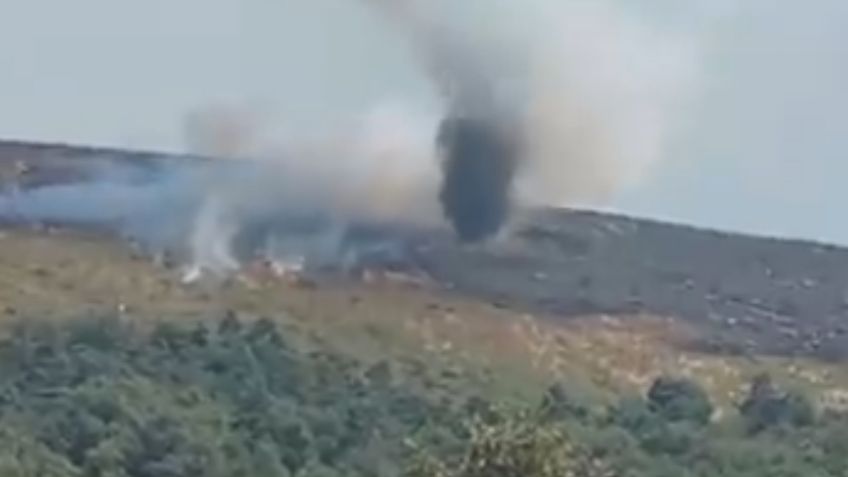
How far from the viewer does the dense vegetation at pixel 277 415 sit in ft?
430

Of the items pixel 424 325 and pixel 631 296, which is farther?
pixel 631 296

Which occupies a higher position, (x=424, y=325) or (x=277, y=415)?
(x=424, y=325)

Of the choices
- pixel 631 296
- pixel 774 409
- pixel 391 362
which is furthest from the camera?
pixel 631 296

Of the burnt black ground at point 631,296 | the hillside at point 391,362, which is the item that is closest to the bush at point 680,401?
the hillside at point 391,362

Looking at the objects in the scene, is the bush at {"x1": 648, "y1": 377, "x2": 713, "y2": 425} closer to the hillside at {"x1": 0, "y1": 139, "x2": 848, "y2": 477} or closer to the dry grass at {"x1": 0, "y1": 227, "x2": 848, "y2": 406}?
the hillside at {"x1": 0, "y1": 139, "x2": 848, "y2": 477}

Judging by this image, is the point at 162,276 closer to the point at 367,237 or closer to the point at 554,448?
the point at 367,237

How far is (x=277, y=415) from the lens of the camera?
145375mm

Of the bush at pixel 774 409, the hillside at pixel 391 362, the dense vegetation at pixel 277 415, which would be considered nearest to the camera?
the dense vegetation at pixel 277 415

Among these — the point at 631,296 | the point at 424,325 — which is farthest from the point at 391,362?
the point at 631,296

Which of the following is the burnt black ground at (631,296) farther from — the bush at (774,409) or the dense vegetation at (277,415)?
the dense vegetation at (277,415)

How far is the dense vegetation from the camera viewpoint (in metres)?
131

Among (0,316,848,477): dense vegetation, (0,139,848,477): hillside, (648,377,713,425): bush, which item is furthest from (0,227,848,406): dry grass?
(0,316,848,477): dense vegetation

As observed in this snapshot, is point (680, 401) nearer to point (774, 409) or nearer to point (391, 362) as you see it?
point (774, 409)

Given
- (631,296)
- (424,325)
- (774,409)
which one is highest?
(631,296)
